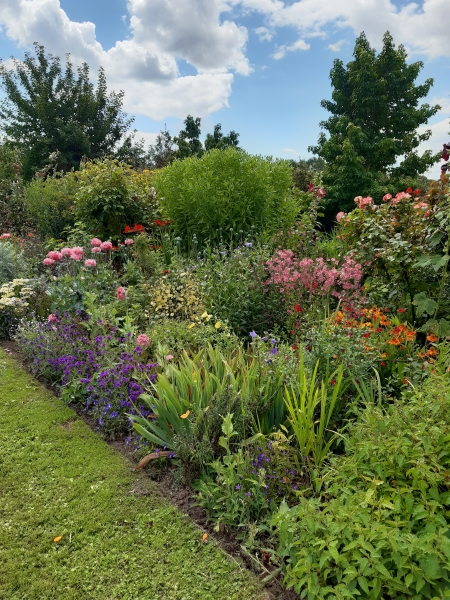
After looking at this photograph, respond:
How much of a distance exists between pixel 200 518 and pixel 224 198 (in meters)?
4.61

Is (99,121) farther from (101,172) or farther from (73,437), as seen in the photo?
(73,437)

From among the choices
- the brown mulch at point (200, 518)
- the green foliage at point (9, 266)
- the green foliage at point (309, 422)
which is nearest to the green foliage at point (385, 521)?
Result: the brown mulch at point (200, 518)

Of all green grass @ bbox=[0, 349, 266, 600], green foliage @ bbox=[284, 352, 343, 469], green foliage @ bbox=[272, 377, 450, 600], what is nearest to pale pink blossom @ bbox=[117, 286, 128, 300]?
green grass @ bbox=[0, 349, 266, 600]

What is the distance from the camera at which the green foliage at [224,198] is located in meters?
6.02

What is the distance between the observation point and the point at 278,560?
195 centimetres

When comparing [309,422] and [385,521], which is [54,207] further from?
[385,521]

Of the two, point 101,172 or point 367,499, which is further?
point 101,172

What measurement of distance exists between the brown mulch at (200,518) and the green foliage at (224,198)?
12.3 ft

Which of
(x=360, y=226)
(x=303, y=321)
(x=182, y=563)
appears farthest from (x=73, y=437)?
(x=360, y=226)

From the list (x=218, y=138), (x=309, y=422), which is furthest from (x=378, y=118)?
(x=309, y=422)

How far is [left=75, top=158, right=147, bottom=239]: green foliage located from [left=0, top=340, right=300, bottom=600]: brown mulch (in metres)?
4.50

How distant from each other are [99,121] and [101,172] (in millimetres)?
17628

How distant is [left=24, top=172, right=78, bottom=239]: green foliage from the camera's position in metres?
9.04

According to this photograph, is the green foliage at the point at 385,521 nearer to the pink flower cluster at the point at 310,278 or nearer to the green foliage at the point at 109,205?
the pink flower cluster at the point at 310,278
